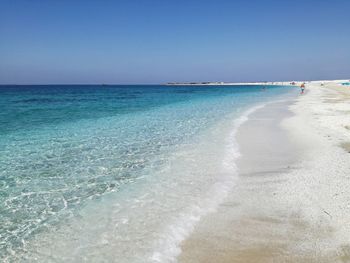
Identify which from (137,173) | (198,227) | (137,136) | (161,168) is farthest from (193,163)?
(137,136)

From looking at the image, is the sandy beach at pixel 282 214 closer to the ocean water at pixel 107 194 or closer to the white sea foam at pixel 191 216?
the white sea foam at pixel 191 216

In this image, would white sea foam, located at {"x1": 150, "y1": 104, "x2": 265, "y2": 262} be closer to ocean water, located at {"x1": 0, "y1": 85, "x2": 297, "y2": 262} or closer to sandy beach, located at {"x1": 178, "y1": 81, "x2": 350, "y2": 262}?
ocean water, located at {"x1": 0, "y1": 85, "x2": 297, "y2": 262}

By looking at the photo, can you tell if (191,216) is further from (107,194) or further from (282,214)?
(107,194)

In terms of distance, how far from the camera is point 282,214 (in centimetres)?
514

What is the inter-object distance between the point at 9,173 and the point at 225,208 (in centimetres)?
617

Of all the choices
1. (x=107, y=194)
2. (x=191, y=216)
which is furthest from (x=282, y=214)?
(x=107, y=194)

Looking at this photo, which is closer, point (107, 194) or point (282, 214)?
point (282, 214)

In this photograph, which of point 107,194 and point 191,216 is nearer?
point 191,216

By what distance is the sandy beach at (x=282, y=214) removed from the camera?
4008 mm

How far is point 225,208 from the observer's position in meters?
5.49

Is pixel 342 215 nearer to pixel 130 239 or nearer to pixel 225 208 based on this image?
pixel 225 208

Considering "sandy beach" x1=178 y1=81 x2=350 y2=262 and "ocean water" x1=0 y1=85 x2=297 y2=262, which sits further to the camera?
"ocean water" x1=0 y1=85 x2=297 y2=262

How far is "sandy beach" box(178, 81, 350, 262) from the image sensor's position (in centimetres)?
401

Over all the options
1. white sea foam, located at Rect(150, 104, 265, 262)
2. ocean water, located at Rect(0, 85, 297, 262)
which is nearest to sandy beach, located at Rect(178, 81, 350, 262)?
white sea foam, located at Rect(150, 104, 265, 262)
